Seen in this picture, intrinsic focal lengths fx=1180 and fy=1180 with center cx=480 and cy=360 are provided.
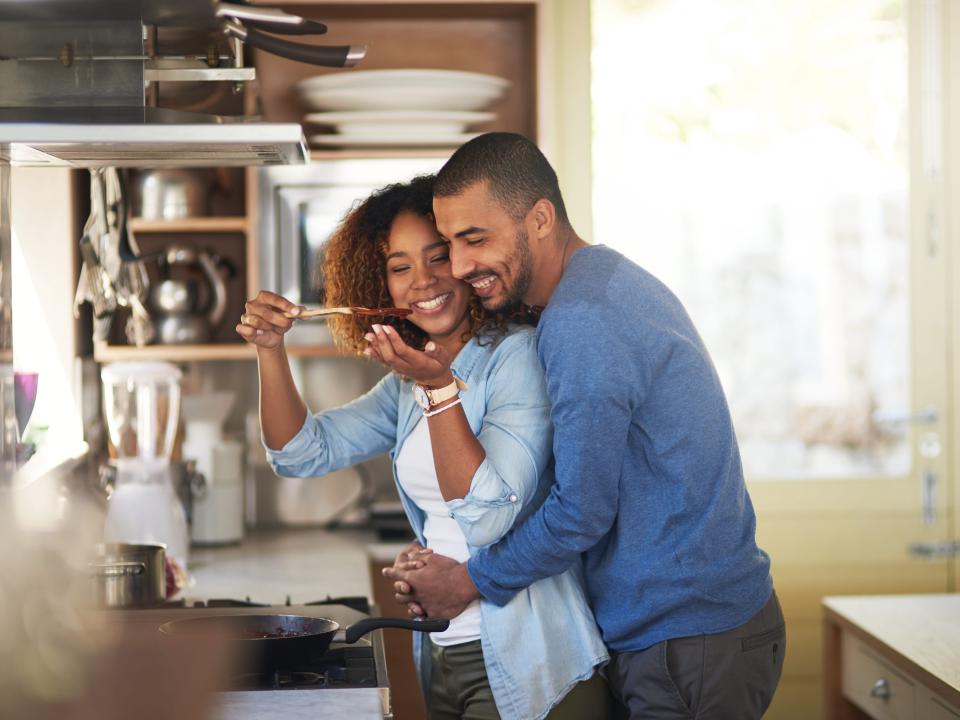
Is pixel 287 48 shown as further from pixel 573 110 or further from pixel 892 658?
pixel 573 110

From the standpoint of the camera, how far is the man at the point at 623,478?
161cm

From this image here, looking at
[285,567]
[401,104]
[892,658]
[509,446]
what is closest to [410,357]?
[509,446]

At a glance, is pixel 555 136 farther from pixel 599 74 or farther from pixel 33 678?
pixel 33 678

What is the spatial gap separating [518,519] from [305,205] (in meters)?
1.40

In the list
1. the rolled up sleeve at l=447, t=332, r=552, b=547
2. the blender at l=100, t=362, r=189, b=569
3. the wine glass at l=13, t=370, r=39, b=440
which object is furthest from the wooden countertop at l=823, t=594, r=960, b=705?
the wine glass at l=13, t=370, r=39, b=440

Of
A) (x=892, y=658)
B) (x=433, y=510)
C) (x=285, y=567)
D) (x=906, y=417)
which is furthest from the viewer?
(x=906, y=417)

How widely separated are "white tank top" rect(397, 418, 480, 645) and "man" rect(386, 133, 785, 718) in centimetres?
3

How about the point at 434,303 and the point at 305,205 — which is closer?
the point at 434,303

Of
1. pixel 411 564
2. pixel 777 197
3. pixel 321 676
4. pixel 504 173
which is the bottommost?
pixel 321 676

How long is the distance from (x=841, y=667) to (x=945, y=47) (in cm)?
169

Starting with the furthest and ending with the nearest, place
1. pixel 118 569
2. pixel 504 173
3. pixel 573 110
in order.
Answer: pixel 573 110 < pixel 118 569 < pixel 504 173

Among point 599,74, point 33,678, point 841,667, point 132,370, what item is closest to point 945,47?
point 599,74

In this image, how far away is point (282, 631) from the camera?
66.2 inches

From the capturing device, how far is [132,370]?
282 cm
